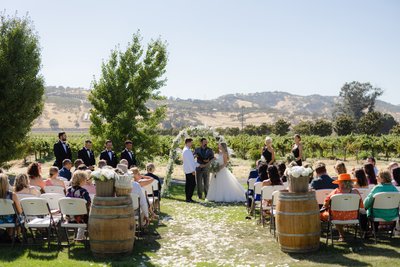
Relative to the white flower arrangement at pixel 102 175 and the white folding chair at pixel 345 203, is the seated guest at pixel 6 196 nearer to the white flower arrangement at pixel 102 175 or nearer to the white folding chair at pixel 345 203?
the white flower arrangement at pixel 102 175

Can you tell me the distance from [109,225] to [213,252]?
1.96m

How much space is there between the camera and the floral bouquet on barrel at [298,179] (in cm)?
749

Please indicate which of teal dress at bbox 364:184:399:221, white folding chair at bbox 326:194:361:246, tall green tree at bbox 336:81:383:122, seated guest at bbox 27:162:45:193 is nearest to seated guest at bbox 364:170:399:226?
teal dress at bbox 364:184:399:221

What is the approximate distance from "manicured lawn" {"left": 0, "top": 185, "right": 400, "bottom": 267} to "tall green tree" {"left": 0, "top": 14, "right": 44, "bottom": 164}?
11.4 meters

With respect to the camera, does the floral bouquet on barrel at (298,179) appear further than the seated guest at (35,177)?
No

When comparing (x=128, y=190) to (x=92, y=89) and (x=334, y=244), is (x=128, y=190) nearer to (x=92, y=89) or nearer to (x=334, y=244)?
(x=334, y=244)

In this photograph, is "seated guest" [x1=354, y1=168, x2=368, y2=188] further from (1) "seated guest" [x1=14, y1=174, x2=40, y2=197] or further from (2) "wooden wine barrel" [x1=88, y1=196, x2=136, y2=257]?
(1) "seated guest" [x1=14, y1=174, x2=40, y2=197]

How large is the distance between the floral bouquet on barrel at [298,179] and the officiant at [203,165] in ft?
24.3

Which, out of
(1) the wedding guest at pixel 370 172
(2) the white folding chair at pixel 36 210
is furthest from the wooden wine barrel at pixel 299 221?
(2) the white folding chair at pixel 36 210

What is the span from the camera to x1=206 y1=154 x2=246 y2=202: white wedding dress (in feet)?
47.7

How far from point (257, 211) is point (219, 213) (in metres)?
1.07

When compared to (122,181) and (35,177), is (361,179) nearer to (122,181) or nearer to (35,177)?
(122,181)

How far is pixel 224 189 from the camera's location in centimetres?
1459

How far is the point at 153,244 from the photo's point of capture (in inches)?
337
